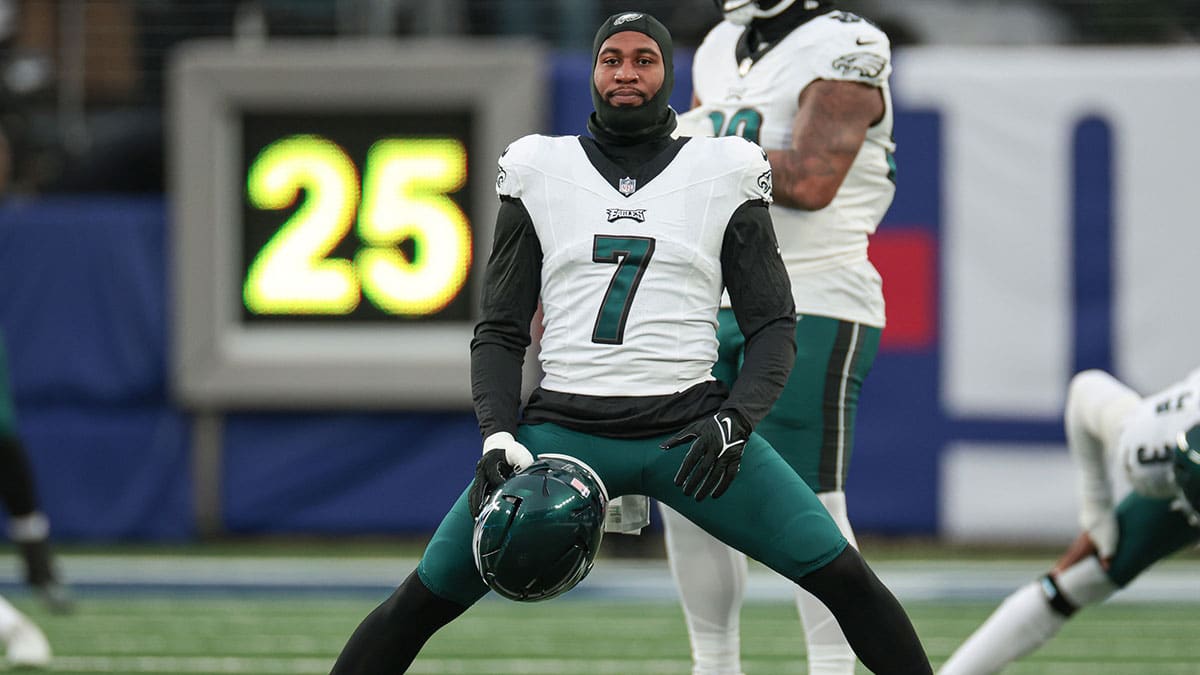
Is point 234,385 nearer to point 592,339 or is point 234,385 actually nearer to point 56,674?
point 56,674

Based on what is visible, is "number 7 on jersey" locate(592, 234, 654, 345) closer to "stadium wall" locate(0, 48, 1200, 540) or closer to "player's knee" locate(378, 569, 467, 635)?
"player's knee" locate(378, 569, 467, 635)

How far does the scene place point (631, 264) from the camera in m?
3.21

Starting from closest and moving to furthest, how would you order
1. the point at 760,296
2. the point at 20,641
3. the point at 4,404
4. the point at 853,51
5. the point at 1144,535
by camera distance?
the point at 760,296 → the point at 853,51 → the point at 1144,535 → the point at 20,641 → the point at 4,404

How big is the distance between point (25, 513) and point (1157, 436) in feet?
13.6

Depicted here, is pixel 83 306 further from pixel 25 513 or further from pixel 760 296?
pixel 760 296

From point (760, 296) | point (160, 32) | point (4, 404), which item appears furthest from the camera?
point (160, 32)

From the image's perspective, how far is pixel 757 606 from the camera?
22.9ft

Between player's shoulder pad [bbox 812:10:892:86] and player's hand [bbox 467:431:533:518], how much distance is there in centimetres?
113

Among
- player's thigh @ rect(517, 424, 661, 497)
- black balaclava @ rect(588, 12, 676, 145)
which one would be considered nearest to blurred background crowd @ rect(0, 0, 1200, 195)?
black balaclava @ rect(588, 12, 676, 145)

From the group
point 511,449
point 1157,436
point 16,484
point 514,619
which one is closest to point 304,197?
point 16,484

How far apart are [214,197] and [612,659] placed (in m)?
3.93

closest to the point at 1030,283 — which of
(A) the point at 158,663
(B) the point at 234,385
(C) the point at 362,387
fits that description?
(C) the point at 362,387

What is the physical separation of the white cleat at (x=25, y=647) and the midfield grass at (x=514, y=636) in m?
0.09

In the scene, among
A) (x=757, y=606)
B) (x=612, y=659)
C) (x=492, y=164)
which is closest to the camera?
(x=612, y=659)
